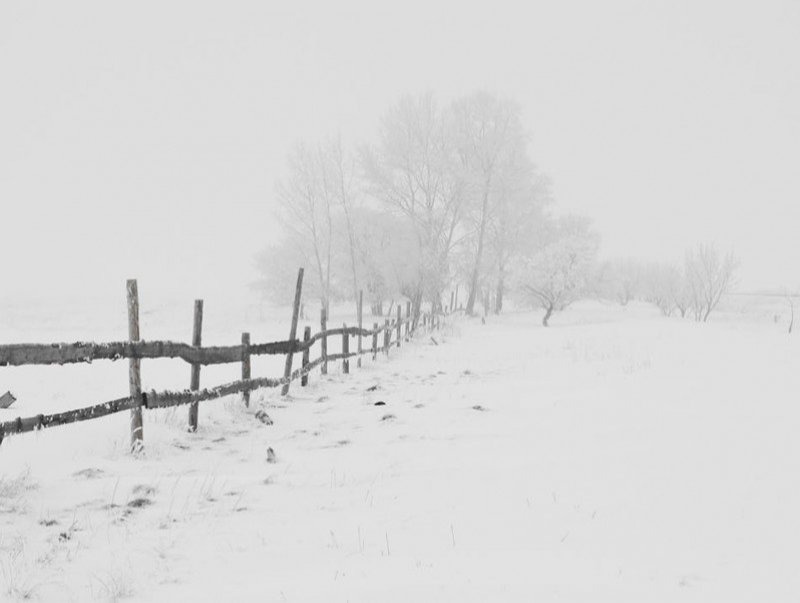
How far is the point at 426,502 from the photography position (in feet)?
12.1

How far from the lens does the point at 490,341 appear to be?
19.2 meters

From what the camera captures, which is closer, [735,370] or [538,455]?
[538,455]

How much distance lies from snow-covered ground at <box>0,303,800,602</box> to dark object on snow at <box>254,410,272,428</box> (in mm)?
159

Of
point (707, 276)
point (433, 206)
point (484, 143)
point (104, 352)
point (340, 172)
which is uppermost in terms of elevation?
point (484, 143)

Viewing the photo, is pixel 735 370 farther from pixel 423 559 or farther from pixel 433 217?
pixel 433 217

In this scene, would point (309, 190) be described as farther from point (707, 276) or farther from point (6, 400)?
point (707, 276)

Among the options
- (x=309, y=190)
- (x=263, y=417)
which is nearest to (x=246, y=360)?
(x=263, y=417)

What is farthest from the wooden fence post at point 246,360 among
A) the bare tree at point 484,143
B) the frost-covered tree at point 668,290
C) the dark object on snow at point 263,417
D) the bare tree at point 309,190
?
the frost-covered tree at point 668,290

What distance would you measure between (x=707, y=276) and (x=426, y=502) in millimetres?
39468

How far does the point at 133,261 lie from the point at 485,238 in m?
70.7

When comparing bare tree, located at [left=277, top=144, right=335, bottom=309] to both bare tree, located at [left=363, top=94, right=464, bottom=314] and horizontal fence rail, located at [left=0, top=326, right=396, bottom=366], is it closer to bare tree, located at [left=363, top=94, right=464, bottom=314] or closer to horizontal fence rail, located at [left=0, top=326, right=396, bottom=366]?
bare tree, located at [left=363, top=94, right=464, bottom=314]

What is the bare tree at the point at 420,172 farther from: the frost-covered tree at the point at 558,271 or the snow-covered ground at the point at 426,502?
the snow-covered ground at the point at 426,502

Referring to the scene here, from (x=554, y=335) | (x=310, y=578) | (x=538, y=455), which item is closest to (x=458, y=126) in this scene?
(x=554, y=335)

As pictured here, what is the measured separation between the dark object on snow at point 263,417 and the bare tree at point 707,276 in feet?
122
